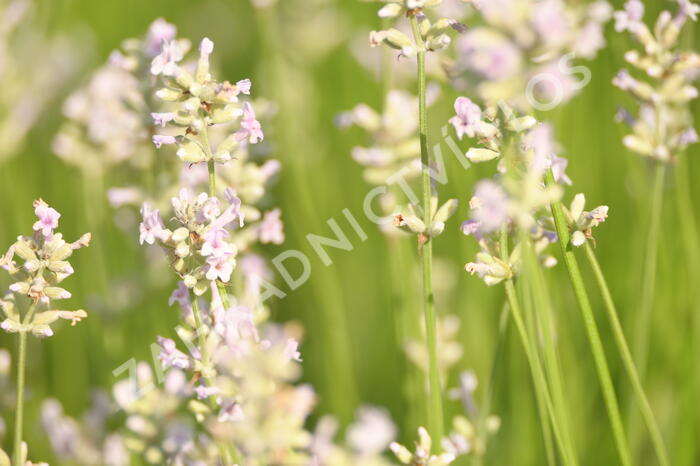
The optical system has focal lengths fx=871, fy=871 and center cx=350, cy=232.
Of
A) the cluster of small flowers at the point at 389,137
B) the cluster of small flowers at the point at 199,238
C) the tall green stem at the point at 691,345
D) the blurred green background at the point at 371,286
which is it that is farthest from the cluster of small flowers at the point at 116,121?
the tall green stem at the point at 691,345

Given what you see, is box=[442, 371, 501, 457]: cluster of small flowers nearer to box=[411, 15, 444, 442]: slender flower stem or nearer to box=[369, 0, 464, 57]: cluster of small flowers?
box=[411, 15, 444, 442]: slender flower stem

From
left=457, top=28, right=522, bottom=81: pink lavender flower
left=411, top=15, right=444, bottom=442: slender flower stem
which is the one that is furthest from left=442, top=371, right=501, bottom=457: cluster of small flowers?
left=457, top=28, right=522, bottom=81: pink lavender flower

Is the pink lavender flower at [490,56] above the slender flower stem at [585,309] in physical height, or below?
above

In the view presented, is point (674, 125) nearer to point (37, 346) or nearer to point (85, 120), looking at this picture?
point (85, 120)

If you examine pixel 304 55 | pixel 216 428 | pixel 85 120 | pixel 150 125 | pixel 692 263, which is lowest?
pixel 216 428

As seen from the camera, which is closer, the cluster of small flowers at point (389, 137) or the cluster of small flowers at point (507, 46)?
the cluster of small flowers at point (507, 46)

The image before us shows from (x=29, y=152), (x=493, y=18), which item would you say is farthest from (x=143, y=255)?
(x=493, y=18)

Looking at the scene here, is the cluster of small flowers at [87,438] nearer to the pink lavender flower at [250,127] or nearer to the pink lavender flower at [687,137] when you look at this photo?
the pink lavender flower at [250,127]
